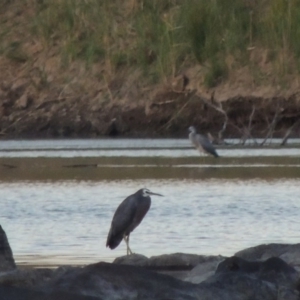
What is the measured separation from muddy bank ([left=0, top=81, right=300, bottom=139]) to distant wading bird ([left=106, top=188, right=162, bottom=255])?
53.1 feet

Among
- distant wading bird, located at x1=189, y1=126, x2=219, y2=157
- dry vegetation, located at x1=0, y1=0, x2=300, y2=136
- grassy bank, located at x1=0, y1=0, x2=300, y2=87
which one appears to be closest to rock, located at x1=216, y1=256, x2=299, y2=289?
distant wading bird, located at x1=189, y1=126, x2=219, y2=157

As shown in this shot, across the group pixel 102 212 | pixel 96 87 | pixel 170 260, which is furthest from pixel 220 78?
pixel 170 260

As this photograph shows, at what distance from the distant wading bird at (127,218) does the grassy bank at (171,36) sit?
1880 centimetres

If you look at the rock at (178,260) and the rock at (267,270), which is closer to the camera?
the rock at (267,270)

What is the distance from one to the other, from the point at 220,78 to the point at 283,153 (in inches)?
332

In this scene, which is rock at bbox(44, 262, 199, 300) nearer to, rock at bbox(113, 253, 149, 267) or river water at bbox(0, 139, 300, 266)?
rock at bbox(113, 253, 149, 267)

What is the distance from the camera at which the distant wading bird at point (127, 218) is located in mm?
10836

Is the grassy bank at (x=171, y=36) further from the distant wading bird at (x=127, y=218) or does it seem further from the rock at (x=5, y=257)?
the rock at (x=5, y=257)

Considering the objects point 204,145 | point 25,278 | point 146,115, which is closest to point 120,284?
point 25,278

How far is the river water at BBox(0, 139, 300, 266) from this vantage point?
1160cm

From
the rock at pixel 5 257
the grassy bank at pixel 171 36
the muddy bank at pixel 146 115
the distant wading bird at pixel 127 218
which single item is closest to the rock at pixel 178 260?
the rock at pixel 5 257

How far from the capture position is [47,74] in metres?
33.7

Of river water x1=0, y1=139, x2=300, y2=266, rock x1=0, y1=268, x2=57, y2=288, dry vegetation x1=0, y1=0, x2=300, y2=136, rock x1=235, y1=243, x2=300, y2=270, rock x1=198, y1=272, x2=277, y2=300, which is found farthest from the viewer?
dry vegetation x1=0, y1=0, x2=300, y2=136

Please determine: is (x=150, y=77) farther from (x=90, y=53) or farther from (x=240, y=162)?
(x=240, y=162)
